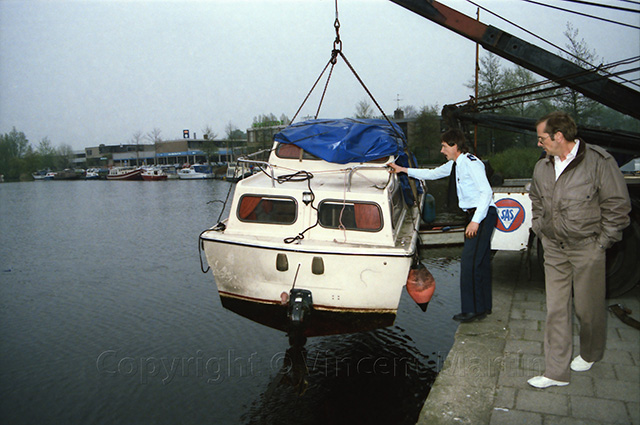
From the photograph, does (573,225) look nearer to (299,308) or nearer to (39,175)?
(299,308)

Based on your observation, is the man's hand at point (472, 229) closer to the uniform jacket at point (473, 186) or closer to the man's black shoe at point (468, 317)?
the uniform jacket at point (473, 186)

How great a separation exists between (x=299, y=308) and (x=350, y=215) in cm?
138

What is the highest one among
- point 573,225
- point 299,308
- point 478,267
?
point 573,225

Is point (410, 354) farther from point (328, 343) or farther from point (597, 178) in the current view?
point (597, 178)

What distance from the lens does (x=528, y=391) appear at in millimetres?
3723

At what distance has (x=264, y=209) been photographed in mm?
6359

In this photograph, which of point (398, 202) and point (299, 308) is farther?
point (398, 202)

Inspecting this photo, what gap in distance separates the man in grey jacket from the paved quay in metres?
0.22

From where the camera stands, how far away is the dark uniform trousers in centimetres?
504

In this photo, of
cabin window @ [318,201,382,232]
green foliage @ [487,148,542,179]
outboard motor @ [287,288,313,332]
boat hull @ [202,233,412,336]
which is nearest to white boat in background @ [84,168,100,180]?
green foliage @ [487,148,542,179]

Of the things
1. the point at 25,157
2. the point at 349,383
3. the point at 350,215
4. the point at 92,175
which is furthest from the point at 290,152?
the point at 25,157

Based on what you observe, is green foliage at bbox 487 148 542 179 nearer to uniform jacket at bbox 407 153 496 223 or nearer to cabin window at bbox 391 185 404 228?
cabin window at bbox 391 185 404 228

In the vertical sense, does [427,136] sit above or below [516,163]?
above

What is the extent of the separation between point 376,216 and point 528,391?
8.98 feet
